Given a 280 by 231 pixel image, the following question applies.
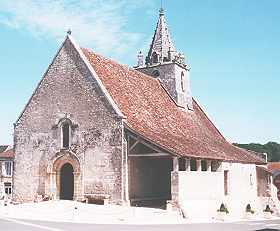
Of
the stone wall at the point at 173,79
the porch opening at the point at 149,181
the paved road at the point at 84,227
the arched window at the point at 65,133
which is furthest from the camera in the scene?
the stone wall at the point at 173,79

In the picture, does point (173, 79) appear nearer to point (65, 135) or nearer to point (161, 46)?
point (161, 46)

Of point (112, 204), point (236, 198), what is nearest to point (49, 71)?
point (112, 204)

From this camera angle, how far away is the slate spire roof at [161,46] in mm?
34125

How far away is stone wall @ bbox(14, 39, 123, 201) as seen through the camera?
76.9 feet

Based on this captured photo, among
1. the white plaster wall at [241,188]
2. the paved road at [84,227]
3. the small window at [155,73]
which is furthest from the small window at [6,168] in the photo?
the paved road at [84,227]

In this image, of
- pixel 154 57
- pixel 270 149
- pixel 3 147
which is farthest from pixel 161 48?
pixel 270 149

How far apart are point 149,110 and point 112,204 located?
23.8 ft

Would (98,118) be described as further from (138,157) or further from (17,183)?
(17,183)

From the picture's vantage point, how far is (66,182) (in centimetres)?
2570

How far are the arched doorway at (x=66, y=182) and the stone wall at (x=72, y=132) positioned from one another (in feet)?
2.42

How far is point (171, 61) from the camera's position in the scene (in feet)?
110

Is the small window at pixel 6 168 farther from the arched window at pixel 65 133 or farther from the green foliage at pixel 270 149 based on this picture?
the green foliage at pixel 270 149

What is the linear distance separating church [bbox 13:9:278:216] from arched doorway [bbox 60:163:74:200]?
6 centimetres

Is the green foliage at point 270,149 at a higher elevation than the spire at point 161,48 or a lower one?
lower
